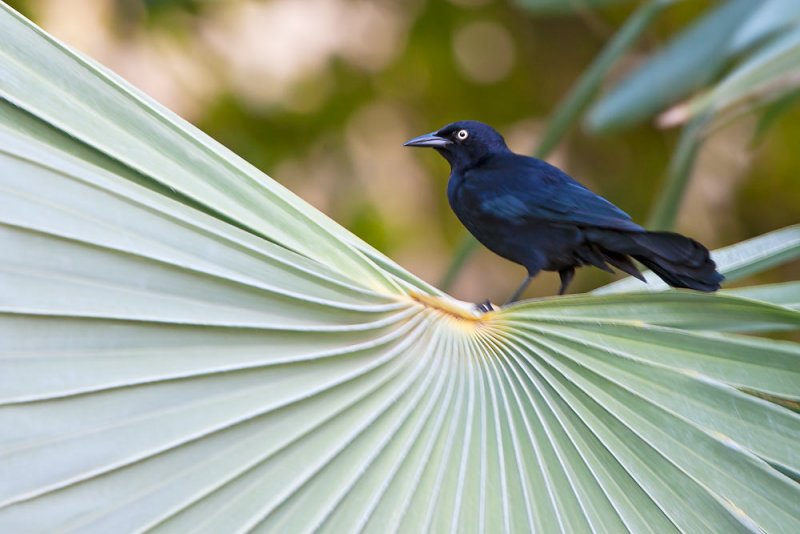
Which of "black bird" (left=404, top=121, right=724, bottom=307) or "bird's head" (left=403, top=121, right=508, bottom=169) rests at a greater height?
"bird's head" (left=403, top=121, right=508, bottom=169)

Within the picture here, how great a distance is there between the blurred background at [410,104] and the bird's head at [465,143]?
270 centimetres

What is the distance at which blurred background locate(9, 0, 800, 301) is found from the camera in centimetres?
444

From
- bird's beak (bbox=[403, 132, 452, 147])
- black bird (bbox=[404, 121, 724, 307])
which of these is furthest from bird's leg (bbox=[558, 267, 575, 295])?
bird's beak (bbox=[403, 132, 452, 147])

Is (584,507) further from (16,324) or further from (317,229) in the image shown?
(16,324)

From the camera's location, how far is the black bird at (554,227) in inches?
39.7

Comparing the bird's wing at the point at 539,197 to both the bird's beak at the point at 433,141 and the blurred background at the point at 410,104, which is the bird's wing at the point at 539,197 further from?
the blurred background at the point at 410,104

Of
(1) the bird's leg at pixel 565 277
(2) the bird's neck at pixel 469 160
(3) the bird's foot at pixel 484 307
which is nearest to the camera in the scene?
(3) the bird's foot at pixel 484 307

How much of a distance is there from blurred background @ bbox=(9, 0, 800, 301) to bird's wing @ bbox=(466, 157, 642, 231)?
2.95 metres

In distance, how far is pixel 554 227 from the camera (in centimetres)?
126

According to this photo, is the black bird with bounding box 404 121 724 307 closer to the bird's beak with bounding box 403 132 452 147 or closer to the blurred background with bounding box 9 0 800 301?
the bird's beak with bounding box 403 132 452 147

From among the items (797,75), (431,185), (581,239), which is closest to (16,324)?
(581,239)

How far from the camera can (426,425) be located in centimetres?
88

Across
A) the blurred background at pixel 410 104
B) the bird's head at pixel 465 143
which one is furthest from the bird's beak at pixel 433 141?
the blurred background at pixel 410 104

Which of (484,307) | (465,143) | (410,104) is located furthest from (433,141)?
(410,104)
